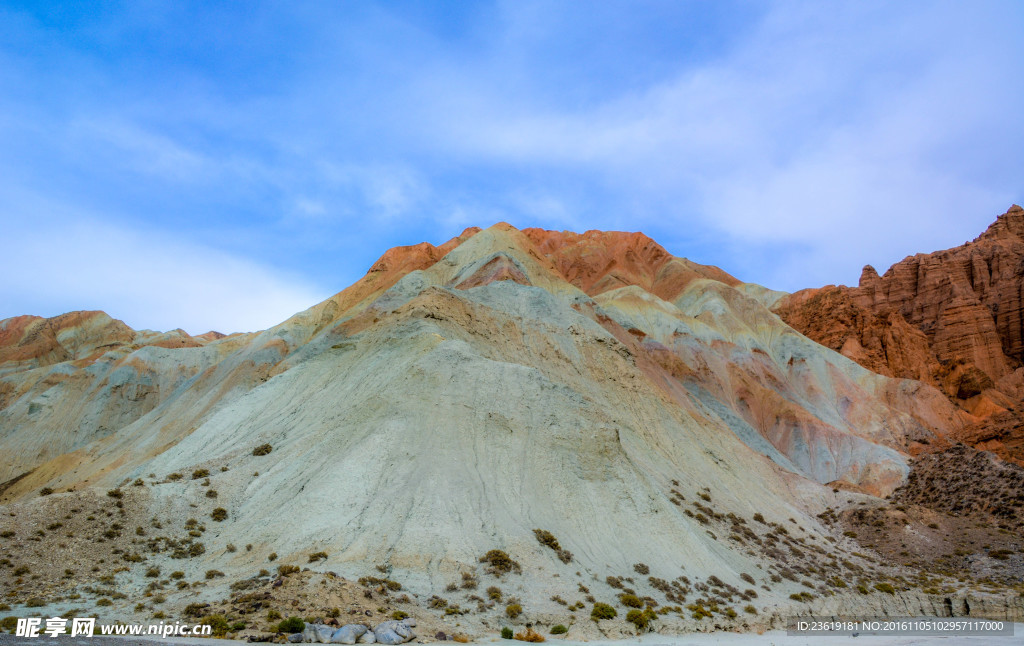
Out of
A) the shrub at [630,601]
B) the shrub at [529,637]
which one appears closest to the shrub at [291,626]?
the shrub at [529,637]

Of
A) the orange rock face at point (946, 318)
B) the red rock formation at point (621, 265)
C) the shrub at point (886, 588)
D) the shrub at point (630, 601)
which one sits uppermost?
the red rock formation at point (621, 265)

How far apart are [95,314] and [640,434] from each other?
393 feet

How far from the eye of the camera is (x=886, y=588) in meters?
34.4

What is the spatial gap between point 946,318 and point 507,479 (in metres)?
103

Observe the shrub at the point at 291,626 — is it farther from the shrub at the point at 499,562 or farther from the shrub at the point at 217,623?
the shrub at the point at 499,562

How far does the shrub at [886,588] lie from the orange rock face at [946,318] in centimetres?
4571

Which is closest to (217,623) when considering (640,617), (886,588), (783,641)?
(640,617)

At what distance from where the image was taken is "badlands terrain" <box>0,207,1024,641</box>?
2430 cm

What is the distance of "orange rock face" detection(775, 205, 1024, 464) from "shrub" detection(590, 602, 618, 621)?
212 feet

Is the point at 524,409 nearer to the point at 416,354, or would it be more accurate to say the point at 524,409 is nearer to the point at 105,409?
the point at 416,354

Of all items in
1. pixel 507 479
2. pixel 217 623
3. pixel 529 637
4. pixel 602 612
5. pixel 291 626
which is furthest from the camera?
pixel 507 479

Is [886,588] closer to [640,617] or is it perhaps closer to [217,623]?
[640,617]

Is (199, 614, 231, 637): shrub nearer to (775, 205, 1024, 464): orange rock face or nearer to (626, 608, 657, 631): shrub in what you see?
(626, 608, 657, 631): shrub

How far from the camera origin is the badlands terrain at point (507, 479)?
2430cm
